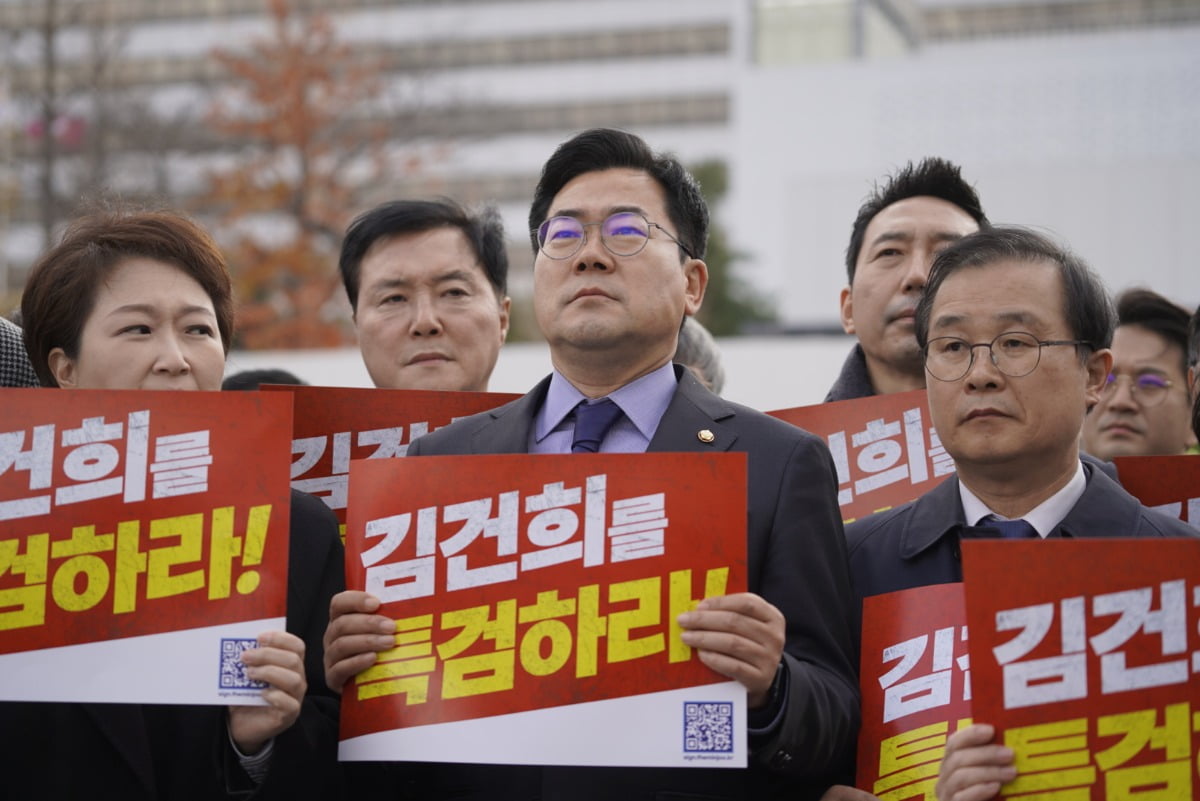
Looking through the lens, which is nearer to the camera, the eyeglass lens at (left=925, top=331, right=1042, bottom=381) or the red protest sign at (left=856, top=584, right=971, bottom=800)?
the red protest sign at (left=856, top=584, right=971, bottom=800)

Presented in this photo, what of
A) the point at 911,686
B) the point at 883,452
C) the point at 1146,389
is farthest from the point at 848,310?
the point at 911,686

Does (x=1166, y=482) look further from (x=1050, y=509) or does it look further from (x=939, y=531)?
(x=939, y=531)

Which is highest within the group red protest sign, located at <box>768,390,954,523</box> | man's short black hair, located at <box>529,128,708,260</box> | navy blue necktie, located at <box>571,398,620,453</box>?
man's short black hair, located at <box>529,128,708,260</box>

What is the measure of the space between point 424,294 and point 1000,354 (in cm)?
170

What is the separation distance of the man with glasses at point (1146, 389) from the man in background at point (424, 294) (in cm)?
194

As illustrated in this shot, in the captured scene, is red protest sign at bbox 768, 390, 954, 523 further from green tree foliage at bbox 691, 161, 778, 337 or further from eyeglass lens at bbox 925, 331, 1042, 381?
green tree foliage at bbox 691, 161, 778, 337

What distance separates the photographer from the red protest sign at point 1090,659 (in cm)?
234

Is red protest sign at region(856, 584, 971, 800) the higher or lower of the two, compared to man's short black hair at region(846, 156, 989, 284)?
lower

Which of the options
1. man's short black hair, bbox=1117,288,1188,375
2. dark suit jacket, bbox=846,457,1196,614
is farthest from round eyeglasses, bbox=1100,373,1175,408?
dark suit jacket, bbox=846,457,1196,614

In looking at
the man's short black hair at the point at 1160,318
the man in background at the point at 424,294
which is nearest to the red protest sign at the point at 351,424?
the man in background at the point at 424,294

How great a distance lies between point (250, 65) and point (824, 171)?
991 centimetres

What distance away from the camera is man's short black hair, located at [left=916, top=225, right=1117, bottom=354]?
2949mm

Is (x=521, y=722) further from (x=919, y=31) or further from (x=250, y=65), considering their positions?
(x=919, y=31)

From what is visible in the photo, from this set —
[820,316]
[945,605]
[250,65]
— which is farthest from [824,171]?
[945,605]
